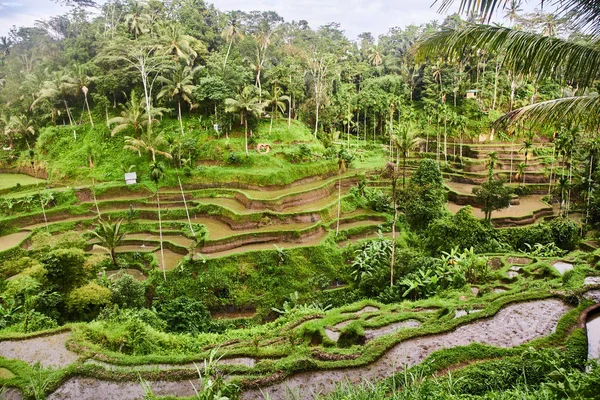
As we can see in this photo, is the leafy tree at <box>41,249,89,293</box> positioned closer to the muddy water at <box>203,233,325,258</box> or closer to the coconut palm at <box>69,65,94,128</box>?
the muddy water at <box>203,233,325,258</box>

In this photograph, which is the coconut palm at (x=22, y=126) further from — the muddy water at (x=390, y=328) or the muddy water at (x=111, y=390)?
the muddy water at (x=390, y=328)

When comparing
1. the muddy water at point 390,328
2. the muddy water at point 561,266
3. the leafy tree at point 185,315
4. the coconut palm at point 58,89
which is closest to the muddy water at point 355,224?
the muddy water at point 561,266

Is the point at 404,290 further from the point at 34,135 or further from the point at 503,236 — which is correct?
the point at 34,135

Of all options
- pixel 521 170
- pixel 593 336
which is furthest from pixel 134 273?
pixel 521 170

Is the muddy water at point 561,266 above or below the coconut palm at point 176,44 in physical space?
below

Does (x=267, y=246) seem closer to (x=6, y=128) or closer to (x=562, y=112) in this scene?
(x=562, y=112)

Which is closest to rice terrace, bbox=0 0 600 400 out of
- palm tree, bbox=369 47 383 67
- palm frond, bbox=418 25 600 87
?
palm frond, bbox=418 25 600 87
